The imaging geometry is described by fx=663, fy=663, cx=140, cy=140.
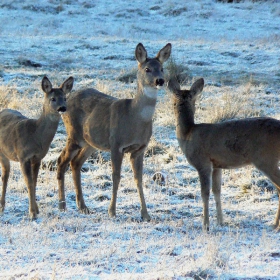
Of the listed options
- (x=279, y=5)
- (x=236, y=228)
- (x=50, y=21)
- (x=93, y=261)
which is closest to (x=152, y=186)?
(x=236, y=228)

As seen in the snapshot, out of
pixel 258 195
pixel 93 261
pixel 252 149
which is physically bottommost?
pixel 258 195

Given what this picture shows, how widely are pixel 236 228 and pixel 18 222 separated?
2.92 meters

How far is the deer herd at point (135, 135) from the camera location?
8.50 metres

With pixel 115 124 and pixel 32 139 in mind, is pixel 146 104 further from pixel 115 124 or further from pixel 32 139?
pixel 32 139

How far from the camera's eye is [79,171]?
10.4 meters

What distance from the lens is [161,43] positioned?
24.7 m

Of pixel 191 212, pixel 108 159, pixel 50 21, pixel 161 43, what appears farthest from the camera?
pixel 50 21

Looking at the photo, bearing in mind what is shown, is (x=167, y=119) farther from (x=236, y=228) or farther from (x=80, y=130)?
(x=236, y=228)

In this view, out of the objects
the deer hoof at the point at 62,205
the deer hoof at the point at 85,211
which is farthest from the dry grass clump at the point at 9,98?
the deer hoof at the point at 85,211

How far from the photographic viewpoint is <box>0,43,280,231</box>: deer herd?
8.50 metres

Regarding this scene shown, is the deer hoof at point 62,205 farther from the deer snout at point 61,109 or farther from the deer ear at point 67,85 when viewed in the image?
the deer ear at point 67,85

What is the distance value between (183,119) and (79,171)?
204 centimetres

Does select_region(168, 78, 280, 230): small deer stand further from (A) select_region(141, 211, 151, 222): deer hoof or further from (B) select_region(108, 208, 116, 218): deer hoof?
(B) select_region(108, 208, 116, 218): deer hoof

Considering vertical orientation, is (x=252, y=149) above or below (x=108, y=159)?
above
